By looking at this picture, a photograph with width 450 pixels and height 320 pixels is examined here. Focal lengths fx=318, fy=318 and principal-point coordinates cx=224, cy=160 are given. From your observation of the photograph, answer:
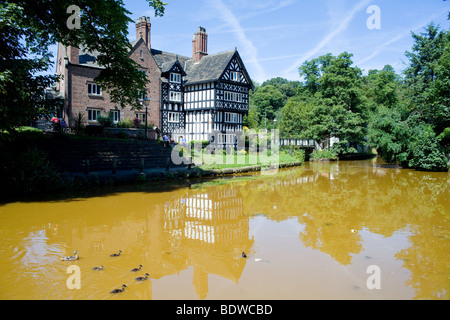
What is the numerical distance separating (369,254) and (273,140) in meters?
28.4

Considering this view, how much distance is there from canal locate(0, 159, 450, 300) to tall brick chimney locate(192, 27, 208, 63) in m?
29.8

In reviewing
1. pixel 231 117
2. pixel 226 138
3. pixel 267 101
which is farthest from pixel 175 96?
pixel 267 101

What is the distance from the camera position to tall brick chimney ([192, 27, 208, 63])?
38.9 meters

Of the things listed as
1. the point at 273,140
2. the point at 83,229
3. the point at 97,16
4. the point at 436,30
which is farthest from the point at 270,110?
the point at 83,229

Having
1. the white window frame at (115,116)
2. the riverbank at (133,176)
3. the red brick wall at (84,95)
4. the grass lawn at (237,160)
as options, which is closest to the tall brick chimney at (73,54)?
the red brick wall at (84,95)

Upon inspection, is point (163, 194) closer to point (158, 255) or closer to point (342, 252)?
point (158, 255)

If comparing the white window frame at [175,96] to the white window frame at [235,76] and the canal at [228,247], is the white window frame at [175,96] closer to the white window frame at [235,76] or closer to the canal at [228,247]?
the white window frame at [235,76]

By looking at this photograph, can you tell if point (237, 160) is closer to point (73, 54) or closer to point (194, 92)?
point (194, 92)

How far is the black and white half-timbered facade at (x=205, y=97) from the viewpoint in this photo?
1379 inches

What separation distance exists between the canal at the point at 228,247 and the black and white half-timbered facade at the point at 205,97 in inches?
916

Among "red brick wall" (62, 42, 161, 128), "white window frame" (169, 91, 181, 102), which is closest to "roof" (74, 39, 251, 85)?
"white window frame" (169, 91, 181, 102)

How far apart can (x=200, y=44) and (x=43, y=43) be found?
83.8 ft

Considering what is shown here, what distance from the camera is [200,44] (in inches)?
1532

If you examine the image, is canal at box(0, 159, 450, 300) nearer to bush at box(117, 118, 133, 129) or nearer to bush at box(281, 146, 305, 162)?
bush at box(117, 118, 133, 129)
